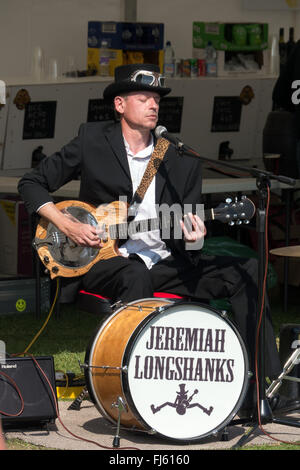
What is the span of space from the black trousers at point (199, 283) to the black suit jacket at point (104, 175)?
0.40ft

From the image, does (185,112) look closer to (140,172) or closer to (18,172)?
(18,172)

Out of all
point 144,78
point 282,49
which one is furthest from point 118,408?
point 282,49

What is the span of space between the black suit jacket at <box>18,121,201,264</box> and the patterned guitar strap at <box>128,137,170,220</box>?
24 mm

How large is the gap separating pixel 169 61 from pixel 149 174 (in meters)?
3.96

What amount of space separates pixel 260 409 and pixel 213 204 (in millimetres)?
3271

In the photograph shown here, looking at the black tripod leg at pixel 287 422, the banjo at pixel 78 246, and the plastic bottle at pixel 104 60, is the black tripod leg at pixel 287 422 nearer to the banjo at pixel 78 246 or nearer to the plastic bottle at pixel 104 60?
the banjo at pixel 78 246

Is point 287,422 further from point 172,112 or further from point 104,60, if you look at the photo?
point 104,60

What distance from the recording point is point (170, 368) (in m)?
3.94

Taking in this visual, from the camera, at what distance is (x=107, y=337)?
4.00 metres

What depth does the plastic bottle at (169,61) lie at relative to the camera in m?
8.21

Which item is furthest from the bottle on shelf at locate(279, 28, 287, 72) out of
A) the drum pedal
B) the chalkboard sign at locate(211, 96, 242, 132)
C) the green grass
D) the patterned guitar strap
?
the drum pedal

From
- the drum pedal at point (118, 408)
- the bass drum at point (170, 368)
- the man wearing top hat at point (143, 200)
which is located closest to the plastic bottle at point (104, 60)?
the man wearing top hat at point (143, 200)

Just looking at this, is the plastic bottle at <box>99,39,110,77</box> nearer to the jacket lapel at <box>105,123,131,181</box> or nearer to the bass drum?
the jacket lapel at <box>105,123,131,181</box>
